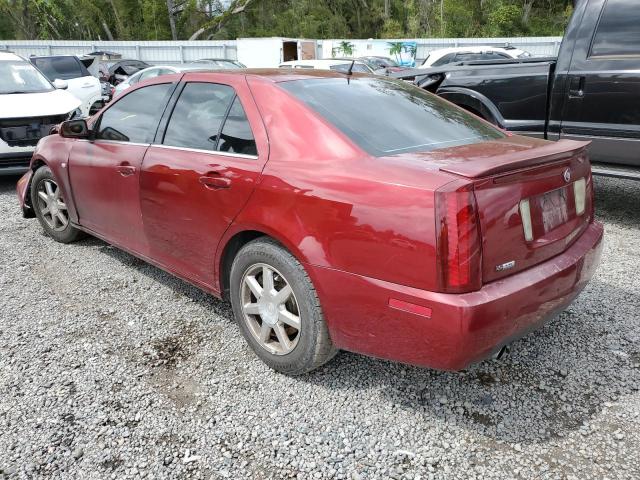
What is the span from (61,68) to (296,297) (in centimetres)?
1266

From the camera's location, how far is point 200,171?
122 inches

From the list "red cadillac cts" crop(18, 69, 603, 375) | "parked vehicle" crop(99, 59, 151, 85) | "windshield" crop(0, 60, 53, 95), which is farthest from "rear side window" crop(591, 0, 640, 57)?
"parked vehicle" crop(99, 59, 151, 85)

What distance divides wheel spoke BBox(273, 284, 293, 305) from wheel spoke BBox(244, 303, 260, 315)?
0.58ft

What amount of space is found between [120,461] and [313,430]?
2.81 ft

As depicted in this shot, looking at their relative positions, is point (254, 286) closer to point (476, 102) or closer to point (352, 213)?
point (352, 213)

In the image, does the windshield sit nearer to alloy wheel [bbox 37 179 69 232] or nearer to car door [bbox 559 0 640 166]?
alloy wheel [bbox 37 179 69 232]

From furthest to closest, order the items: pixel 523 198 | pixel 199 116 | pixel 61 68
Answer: pixel 61 68 < pixel 199 116 < pixel 523 198

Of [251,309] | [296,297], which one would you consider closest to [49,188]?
[251,309]

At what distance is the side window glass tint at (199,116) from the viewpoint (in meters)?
3.17

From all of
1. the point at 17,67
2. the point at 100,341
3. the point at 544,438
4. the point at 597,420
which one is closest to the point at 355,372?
the point at 544,438

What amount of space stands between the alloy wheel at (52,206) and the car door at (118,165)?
0.51 meters

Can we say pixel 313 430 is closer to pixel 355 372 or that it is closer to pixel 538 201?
pixel 355 372

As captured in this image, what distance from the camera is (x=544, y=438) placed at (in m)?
2.42

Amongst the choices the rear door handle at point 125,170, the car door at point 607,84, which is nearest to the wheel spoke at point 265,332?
the rear door handle at point 125,170
